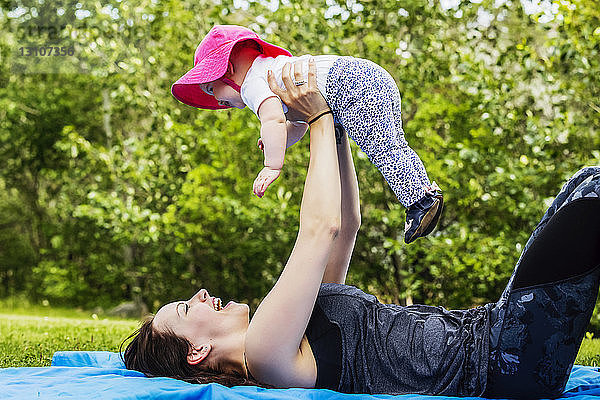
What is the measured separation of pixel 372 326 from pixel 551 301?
1.85ft

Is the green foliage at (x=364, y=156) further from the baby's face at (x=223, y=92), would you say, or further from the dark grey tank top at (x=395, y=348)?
the dark grey tank top at (x=395, y=348)

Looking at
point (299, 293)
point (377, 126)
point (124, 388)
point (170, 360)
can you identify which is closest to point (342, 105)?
point (377, 126)

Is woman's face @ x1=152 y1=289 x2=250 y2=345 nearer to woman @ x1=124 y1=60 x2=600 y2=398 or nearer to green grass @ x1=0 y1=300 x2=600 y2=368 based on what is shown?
woman @ x1=124 y1=60 x2=600 y2=398

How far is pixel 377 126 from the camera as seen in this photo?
2.39 m

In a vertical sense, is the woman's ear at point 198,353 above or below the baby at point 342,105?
below

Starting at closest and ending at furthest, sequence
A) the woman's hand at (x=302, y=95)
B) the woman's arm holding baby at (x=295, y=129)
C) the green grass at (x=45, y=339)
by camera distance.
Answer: the woman's hand at (x=302, y=95) → the woman's arm holding baby at (x=295, y=129) → the green grass at (x=45, y=339)

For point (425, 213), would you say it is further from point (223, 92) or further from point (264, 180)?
point (223, 92)

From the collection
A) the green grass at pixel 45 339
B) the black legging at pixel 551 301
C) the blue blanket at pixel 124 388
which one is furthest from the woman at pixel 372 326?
the green grass at pixel 45 339

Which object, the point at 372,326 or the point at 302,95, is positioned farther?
the point at 302,95

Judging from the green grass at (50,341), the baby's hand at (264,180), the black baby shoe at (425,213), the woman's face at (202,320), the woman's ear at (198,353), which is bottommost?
the green grass at (50,341)

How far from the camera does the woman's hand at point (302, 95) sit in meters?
2.33

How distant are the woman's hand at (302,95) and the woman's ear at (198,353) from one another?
33.7 inches

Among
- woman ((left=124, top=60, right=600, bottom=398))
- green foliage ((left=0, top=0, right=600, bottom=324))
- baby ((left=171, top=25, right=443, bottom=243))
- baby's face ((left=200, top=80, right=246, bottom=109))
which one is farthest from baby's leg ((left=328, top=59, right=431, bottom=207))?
green foliage ((left=0, top=0, right=600, bottom=324))

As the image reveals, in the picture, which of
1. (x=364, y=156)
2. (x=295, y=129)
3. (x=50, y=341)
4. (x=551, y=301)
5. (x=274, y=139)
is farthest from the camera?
(x=364, y=156)
